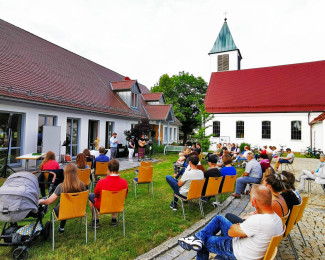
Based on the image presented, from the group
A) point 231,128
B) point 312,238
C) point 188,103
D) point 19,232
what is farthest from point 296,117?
point 19,232

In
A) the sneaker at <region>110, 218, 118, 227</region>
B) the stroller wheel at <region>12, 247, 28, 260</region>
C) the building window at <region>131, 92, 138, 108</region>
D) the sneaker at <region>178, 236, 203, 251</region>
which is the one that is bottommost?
the sneaker at <region>110, 218, 118, 227</region>

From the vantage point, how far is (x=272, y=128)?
79.5 ft

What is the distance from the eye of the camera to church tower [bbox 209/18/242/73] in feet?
104

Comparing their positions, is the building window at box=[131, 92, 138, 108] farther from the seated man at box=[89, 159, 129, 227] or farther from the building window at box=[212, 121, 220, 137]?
the seated man at box=[89, 159, 129, 227]

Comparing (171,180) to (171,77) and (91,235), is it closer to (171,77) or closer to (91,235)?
(91,235)

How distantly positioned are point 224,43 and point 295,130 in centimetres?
1722

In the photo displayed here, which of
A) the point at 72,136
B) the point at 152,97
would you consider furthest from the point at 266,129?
the point at 72,136

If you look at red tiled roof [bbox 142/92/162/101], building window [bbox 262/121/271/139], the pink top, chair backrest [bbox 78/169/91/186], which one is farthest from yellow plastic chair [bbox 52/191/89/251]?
building window [bbox 262/121/271/139]

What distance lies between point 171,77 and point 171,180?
34.8m

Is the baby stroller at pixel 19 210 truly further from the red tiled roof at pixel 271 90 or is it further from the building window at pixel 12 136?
the red tiled roof at pixel 271 90

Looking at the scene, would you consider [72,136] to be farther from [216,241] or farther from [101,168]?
[216,241]

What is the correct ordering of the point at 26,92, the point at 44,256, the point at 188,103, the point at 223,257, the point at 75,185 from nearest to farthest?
1. the point at 223,257
2. the point at 44,256
3. the point at 75,185
4. the point at 26,92
5. the point at 188,103

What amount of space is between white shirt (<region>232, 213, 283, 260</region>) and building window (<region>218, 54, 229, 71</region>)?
32.7 meters

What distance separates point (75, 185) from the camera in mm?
3611
